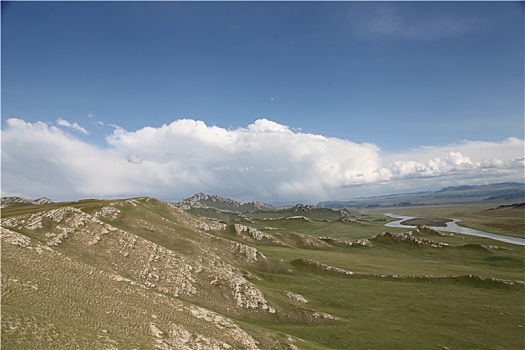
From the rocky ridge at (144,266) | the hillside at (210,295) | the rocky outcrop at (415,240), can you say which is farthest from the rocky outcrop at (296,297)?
the rocky outcrop at (415,240)

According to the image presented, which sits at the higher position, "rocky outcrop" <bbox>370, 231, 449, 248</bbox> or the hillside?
the hillside

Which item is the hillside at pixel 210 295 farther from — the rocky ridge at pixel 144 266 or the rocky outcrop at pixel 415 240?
the rocky outcrop at pixel 415 240

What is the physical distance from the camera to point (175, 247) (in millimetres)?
70188

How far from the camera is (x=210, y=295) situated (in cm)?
4962

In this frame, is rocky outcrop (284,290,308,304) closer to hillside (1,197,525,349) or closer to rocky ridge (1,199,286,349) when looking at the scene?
hillside (1,197,525,349)

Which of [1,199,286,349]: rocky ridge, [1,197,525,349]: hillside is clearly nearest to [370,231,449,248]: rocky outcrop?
[1,197,525,349]: hillside

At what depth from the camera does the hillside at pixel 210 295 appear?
28.4 m

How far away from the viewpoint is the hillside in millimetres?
28438

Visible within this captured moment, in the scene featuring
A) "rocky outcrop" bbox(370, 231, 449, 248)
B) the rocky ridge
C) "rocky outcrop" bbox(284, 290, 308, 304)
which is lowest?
"rocky outcrop" bbox(370, 231, 449, 248)

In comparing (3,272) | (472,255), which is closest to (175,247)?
(3,272)

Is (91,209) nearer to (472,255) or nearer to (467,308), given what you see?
(467,308)

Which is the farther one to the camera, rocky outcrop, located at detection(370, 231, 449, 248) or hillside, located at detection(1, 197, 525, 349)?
rocky outcrop, located at detection(370, 231, 449, 248)

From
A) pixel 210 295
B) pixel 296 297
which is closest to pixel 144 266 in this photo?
pixel 210 295

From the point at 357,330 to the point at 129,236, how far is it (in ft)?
156
